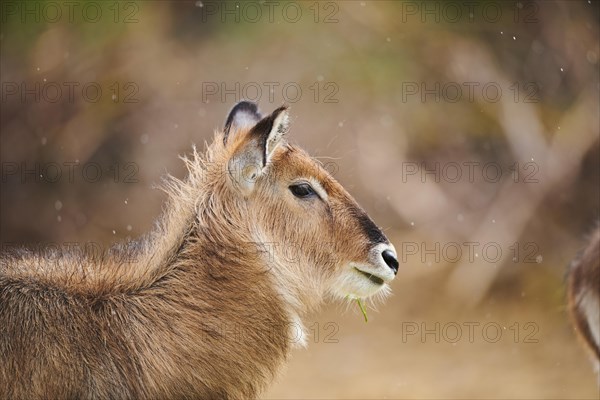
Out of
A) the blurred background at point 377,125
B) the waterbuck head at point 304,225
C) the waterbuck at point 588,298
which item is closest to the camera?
the waterbuck head at point 304,225

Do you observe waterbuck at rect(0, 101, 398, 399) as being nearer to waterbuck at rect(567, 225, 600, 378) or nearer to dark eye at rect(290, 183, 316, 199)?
dark eye at rect(290, 183, 316, 199)

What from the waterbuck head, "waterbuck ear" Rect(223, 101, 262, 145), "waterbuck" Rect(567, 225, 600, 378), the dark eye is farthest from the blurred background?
the dark eye

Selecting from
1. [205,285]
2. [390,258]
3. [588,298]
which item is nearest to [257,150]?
[205,285]

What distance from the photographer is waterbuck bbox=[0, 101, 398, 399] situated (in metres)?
4.91

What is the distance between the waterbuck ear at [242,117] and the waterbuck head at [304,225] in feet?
1.55

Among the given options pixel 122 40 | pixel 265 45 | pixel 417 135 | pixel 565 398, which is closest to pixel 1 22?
Answer: pixel 122 40

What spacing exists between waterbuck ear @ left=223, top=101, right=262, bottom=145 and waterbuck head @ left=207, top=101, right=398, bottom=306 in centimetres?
47

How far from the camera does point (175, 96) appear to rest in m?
15.5

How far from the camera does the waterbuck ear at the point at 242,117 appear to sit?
6.21 meters

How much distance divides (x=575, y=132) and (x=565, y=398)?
4.48 metres

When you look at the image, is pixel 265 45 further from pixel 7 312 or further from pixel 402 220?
pixel 7 312

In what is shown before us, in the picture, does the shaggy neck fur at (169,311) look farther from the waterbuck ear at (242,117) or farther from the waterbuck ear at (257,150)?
the waterbuck ear at (242,117)

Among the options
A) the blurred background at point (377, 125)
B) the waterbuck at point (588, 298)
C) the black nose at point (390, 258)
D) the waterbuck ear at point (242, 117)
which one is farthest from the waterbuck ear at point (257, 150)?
the blurred background at point (377, 125)

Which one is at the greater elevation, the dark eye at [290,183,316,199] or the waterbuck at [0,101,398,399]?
the dark eye at [290,183,316,199]
